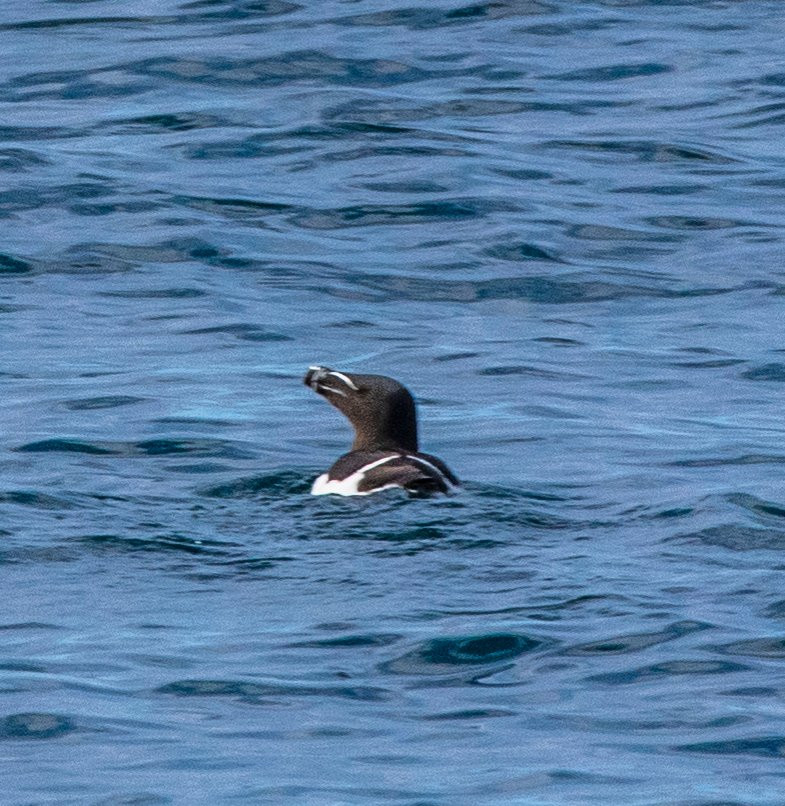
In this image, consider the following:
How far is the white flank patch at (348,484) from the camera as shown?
10383mm

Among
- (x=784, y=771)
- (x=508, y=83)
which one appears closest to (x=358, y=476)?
(x=784, y=771)

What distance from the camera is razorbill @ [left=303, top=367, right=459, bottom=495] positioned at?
10570 millimetres

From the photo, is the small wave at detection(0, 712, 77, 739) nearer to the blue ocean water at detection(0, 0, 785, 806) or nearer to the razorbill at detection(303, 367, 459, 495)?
the blue ocean water at detection(0, 0, 785, 806)

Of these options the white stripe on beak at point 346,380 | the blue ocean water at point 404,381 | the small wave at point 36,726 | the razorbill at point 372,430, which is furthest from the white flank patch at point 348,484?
the small wave at point 36,726

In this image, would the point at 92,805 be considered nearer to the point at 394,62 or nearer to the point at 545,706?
the point at 545,706

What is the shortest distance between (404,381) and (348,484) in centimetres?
295

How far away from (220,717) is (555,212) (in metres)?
9.75

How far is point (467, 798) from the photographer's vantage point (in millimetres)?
6781

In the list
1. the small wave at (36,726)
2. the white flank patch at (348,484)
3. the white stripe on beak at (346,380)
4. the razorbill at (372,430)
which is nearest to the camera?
the small wave at (36,726)

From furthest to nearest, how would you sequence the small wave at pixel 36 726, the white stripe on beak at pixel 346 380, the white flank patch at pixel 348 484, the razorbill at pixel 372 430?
the white stripe on beak at pixel 346 380 < the razorbill at pixel 372 430 < the white flank patch at pixel 348 484 < the small wave at pixel 36 726

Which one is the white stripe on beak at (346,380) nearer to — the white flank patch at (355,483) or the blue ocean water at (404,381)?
the blue ocean water at (404,381)

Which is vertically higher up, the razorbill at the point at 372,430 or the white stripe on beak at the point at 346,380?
the white stripe on beak at the point at 346,380

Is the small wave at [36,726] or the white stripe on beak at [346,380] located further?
the white stripe on beak at [346,380]

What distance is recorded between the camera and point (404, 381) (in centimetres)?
1338
